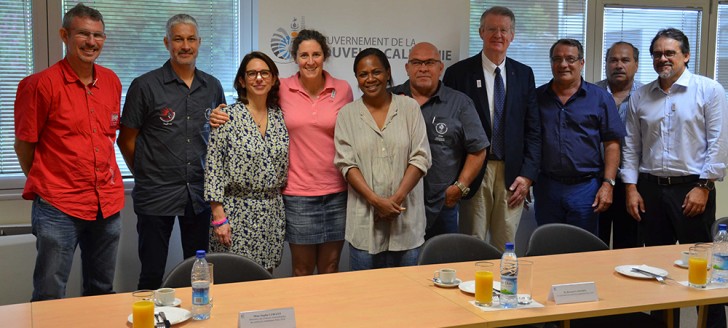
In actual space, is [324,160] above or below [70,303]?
above

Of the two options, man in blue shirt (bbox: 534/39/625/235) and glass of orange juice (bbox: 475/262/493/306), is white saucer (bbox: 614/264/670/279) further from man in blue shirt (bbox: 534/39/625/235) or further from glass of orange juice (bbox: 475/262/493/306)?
man in blue shirt (bbox: 534/39/625/235)

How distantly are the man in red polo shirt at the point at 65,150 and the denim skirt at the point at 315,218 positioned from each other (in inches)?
36.4

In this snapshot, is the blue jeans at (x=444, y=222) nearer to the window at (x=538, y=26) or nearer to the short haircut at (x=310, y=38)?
the short haircut at (x=310, y=38)

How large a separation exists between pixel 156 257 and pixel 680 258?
105 inches

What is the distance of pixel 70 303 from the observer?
92.4 inches

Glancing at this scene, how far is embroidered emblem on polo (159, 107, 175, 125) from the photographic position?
3.70 m

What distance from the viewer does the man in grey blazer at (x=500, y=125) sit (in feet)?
14.2

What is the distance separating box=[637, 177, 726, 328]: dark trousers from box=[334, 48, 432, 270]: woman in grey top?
1.63 m

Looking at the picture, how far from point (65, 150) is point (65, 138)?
0.06 m

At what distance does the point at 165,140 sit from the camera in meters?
3.71

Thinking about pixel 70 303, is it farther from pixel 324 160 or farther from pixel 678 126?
pixel 678 126

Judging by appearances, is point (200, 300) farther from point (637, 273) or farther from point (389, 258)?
point (637, 273)

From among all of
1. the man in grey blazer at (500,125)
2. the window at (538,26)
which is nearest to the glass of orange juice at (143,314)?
the man in grey blazer at (500,125)

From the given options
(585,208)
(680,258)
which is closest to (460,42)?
(585,208)
